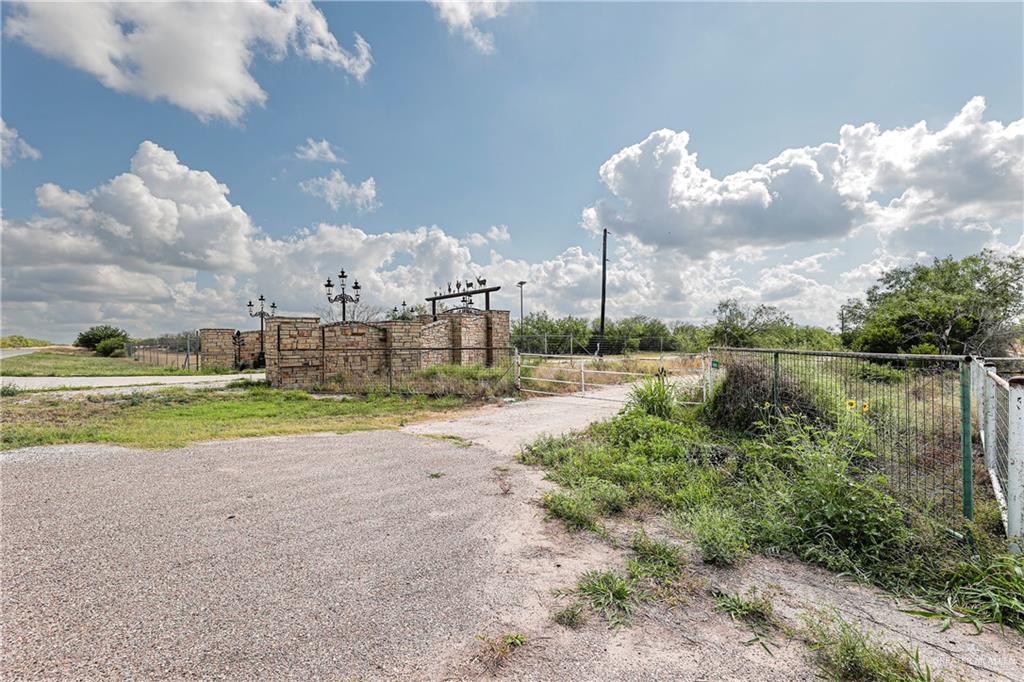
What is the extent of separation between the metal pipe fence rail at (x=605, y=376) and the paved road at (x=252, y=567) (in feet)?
18.2

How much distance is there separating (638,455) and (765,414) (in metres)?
2.34

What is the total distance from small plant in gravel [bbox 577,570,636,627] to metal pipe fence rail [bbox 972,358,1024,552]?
8.26ft

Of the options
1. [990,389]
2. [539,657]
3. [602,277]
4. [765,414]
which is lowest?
[539,657]

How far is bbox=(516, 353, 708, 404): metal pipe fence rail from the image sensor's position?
32.1 ft

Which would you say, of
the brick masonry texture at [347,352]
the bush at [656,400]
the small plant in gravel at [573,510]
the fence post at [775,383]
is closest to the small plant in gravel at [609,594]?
the small plant in gravel at [573,510]

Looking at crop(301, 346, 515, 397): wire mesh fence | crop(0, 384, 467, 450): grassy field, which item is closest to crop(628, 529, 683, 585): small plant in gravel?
crop(0, 384, 467, 450): grassy field

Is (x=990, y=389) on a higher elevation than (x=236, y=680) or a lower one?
higher

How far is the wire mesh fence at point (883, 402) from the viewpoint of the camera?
163 inches

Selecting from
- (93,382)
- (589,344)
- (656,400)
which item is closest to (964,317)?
(656,400)

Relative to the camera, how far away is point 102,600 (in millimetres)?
2791

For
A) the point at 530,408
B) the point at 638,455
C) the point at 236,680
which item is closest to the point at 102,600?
the point at 236,680

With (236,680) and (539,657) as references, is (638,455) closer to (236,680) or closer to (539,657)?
(539,657)

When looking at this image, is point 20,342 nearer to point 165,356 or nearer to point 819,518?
point 165,356

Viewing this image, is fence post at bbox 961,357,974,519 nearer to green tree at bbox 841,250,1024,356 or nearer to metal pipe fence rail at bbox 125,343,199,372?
green tree at bbox 841,250,1024,356
